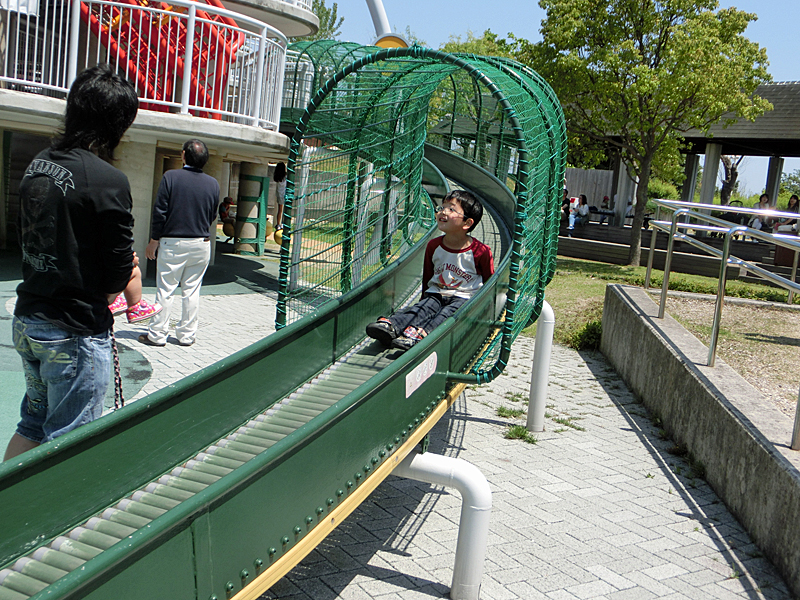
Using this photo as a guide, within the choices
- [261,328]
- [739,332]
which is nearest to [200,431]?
[261,328]

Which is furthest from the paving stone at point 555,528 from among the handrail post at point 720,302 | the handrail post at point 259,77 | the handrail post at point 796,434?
the handrail post at point 259,77

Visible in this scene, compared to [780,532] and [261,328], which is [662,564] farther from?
[261,328]

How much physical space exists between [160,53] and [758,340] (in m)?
8.20

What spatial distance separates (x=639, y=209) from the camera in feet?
56.3

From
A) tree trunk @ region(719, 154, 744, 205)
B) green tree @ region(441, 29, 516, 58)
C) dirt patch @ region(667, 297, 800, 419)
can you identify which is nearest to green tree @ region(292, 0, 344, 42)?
green tree @ region(441, 29, 516, 58)

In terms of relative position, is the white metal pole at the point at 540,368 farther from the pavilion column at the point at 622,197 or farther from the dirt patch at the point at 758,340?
the pavilion column at the point at 622,197

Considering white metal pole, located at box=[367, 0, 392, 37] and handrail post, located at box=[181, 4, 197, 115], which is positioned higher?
white metal pole, located at box=[367, 0, 392, 37]

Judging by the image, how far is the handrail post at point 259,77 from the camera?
965cm

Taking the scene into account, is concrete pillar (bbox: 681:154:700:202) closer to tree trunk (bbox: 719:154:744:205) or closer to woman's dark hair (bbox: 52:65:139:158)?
tree trunk (bbox: 719:154:744:205)

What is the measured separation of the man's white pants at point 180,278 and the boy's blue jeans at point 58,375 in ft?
12.8

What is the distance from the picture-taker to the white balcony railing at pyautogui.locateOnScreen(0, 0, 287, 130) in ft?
29.1

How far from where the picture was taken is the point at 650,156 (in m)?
16.5

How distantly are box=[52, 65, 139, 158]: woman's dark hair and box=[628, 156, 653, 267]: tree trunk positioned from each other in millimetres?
15345

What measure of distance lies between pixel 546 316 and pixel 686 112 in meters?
11.7
